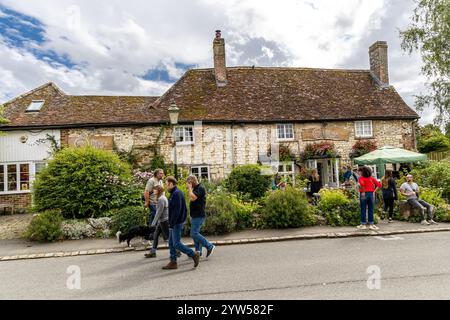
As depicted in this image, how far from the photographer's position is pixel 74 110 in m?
17.8

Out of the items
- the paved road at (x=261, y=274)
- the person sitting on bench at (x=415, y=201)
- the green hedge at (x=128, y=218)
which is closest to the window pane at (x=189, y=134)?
the green hedge at (x=128, y=218)

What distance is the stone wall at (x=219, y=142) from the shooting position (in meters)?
17.3

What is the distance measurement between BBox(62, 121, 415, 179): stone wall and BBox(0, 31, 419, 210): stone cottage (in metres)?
0.06

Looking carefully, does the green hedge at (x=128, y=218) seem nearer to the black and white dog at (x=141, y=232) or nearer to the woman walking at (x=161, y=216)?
the black and white dog at (x=141, y=232)

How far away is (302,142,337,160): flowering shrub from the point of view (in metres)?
18.2

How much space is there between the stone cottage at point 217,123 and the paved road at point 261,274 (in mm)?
10284

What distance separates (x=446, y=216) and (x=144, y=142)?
14.2m

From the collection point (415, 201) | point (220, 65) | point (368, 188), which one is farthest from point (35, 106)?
point (415, 201)

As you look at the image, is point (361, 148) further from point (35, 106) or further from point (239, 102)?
point (35, 106)
